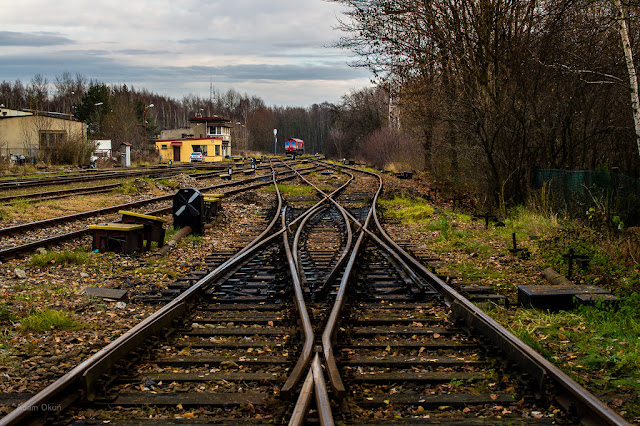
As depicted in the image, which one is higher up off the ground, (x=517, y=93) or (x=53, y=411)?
(x=517, y=93)

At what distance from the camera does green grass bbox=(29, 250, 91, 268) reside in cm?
849

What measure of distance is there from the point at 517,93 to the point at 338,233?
624 centimetres

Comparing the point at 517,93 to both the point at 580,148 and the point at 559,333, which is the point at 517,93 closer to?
the point at 580,148

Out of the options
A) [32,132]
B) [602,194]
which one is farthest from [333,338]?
[32,132]

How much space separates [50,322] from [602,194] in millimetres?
10204

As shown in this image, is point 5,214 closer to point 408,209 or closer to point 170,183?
point 408,209

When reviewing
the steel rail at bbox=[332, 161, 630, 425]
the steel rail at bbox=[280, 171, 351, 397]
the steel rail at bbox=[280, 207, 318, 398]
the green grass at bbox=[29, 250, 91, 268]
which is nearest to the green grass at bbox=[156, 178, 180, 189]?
the green grass at bbox=[29, 250, 91, 268]

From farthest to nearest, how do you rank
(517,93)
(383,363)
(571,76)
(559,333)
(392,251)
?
(517,93)
(571,76)
(392,251)
(559,333)
(383,363)

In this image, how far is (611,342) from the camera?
5.15 m

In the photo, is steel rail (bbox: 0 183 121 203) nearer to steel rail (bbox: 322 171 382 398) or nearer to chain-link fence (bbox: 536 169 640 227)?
steel rail (bbox: 322 171 382 398)

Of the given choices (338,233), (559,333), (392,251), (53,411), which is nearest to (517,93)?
(338,233)

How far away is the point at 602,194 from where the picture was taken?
37.1 feet

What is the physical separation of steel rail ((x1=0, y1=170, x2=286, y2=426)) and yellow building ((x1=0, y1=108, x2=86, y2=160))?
42.4 m

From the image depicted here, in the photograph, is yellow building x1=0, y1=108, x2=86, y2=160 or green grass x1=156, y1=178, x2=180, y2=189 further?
yellow building x1=0, y1=108, x2=86, y2=160
